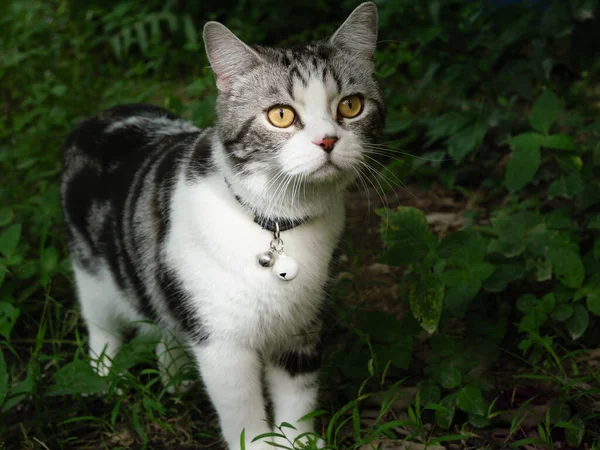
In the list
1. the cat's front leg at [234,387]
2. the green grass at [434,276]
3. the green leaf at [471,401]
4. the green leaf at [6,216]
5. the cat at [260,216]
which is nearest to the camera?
the cat at [260,216]

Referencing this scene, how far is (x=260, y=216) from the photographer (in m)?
2.07

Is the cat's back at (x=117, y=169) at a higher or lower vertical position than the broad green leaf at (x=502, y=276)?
higher

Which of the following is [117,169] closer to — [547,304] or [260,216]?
[260,216]

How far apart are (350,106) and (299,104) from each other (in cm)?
18

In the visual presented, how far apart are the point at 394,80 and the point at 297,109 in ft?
8.32

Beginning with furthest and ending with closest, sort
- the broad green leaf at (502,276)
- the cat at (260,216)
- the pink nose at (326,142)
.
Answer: the broad green leaf at (502,276), the cat at (260,216), the pink nose at (326,142)

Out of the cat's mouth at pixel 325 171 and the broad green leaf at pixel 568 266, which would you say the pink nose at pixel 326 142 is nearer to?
the cat's mouth at pixel 325 171

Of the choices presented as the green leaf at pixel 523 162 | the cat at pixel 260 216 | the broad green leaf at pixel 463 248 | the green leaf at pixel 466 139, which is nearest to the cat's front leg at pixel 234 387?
the cat at pixel 260 216

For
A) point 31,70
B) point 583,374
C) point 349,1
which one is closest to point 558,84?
point 349,1

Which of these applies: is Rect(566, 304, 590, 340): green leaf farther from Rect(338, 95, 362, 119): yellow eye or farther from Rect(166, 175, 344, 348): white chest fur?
Rect(338, 95, 362, 119): yellow eye

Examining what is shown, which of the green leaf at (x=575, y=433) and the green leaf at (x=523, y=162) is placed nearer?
the green leaf at (x=575, y=433)

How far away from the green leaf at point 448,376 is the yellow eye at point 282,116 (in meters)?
1.00

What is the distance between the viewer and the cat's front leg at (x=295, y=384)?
2248mm

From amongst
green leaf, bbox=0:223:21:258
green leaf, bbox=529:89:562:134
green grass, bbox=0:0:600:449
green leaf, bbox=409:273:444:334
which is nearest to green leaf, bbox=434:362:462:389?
green grass, bbox=0:0:600:449
